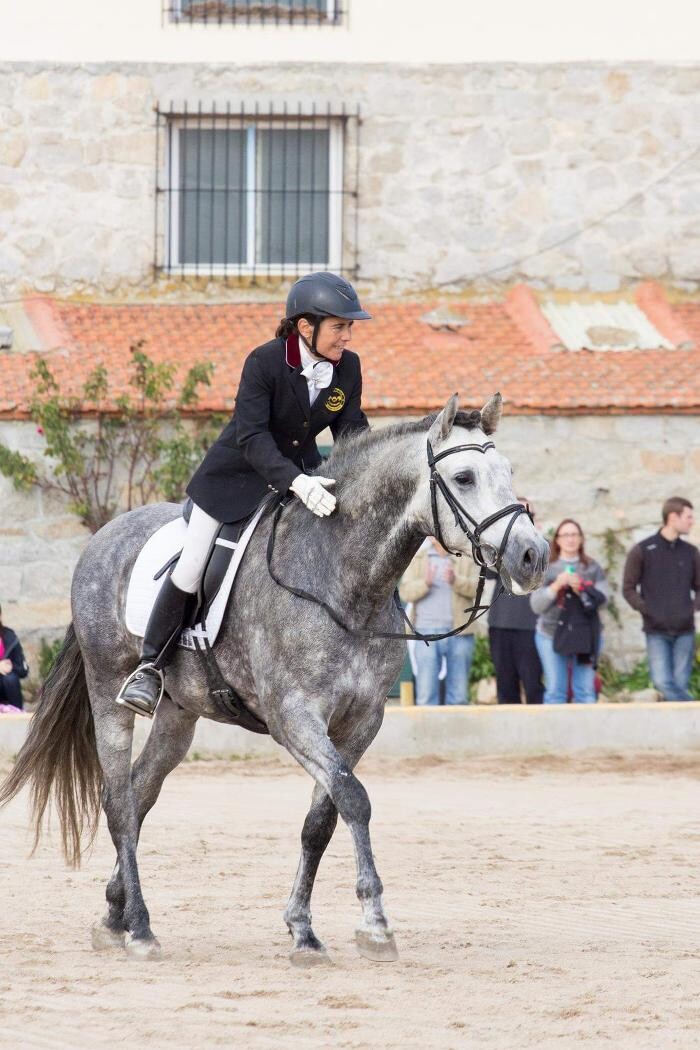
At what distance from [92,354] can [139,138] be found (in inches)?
118

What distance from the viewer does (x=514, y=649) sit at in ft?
46.2

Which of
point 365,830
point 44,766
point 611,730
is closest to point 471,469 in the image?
point 365,830

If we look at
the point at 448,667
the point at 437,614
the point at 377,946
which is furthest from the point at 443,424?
the point at 448,667

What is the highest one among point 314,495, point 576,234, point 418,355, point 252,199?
point 252,199

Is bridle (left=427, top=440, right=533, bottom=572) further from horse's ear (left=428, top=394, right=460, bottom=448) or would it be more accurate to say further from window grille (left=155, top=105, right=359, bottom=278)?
window grille (left=155, top=105, right=359, bottom=278)

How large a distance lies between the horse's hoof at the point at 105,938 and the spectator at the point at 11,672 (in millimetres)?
6540

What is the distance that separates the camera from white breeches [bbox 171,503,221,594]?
23.3 ft

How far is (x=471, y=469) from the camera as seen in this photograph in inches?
250

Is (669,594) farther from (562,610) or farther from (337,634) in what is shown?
(337,634)

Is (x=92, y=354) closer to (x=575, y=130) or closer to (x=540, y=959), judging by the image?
(x=575, y=130)

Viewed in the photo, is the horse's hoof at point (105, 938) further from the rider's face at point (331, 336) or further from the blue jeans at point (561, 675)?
the blue jeans at point (561, 675)

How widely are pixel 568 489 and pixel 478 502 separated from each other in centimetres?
1060

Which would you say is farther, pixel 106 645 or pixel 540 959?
pixel 106 645

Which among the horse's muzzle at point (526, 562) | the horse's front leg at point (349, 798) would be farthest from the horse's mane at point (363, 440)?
the horse's front leg at point (349, 798)
